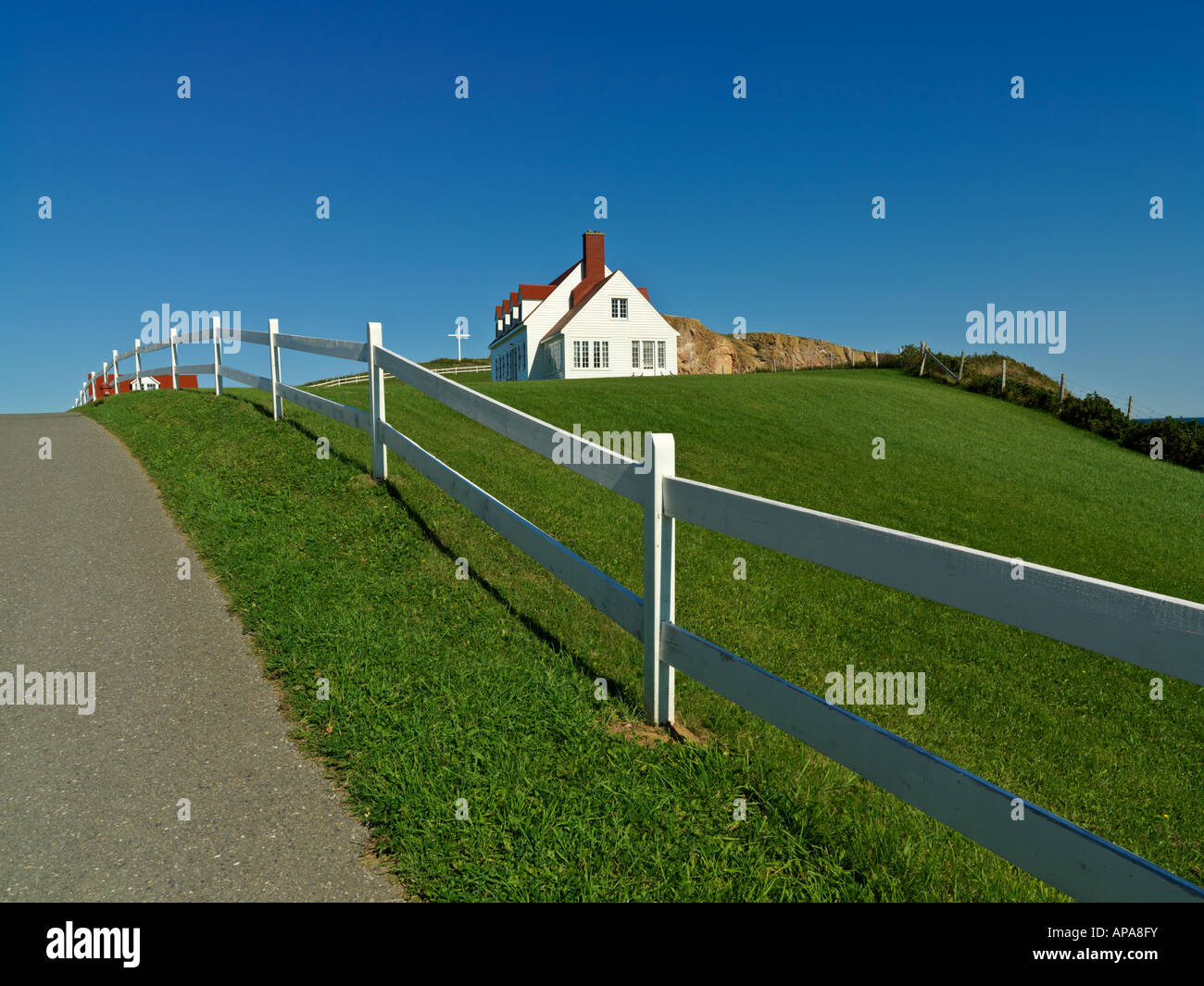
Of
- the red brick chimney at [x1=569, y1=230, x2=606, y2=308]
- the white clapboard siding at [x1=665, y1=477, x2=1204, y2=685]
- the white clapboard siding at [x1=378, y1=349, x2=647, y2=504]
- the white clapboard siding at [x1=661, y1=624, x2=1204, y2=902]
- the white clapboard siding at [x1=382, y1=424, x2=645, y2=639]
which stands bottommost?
the white clapboard siding at [x1=661, y1=624, x2=1204, y2=902]

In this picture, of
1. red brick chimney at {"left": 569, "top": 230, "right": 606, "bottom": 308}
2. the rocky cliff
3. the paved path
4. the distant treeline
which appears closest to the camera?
the paved path

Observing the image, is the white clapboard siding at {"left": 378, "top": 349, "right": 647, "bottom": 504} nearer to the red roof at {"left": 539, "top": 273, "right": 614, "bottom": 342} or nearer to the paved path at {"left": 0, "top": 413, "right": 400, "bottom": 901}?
the paved path at {"left": 0, "top": 413, "right": 400, "bottom": 901}

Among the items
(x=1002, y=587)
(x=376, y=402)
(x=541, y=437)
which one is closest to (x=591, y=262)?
(x=376, y=402)

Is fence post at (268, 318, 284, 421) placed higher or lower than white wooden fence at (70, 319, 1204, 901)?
higher

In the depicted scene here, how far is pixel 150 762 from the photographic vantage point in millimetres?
3590

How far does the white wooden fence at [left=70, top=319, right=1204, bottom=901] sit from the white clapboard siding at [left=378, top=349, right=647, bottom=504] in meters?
0.02

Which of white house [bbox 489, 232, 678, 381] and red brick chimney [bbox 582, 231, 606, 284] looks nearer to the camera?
white house [bbox 489, 232, 678, 381]

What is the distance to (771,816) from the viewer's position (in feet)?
10.8

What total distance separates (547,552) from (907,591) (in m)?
2.93

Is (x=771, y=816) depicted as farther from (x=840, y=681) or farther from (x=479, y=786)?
(x=840, y=681)

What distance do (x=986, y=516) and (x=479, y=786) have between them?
36.8 feet

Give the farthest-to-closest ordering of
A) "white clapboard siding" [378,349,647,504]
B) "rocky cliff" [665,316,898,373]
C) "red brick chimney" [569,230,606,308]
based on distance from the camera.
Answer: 1. "rocky cliff" [665,316,898,373]
2. "red brick chimney" [569,230,606,308]
3. "white clapboard siding" [378,349,647,504]

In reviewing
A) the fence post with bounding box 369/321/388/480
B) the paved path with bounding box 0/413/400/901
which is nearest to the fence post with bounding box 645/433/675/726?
the paved path with bounding box 0/413/400/901

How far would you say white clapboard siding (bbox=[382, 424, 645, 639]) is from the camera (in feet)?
14.2
